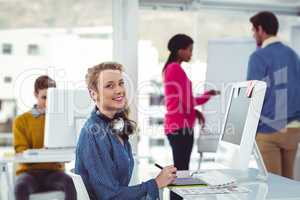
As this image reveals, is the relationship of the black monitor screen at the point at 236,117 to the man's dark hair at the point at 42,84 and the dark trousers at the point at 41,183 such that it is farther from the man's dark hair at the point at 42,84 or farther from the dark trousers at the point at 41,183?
the man's dark hair at the point at 42,84

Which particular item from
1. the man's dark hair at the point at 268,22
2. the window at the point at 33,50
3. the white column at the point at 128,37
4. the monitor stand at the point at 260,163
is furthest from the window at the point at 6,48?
the monitor stand at the point at 260,163

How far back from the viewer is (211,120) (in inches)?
185

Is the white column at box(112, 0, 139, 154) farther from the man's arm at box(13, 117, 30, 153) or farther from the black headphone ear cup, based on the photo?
the black headphone ear cup

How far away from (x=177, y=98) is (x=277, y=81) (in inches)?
40.1

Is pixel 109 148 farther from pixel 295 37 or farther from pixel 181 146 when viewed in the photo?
pixel 295 37

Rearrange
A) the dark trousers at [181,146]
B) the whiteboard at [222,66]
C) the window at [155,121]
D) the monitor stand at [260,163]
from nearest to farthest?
the monitor stand at [260,163] < the dark trousers at [181,146] < the whiteboard at [222,66] < the window at [155,121]

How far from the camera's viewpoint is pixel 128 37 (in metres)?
4.40

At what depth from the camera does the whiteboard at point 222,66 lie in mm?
4715

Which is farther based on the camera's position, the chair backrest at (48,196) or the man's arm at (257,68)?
the chair backrest at (48,196)

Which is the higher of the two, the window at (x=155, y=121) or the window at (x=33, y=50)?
the window at (x=33, y=50)

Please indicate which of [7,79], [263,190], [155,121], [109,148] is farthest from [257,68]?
[7,79]

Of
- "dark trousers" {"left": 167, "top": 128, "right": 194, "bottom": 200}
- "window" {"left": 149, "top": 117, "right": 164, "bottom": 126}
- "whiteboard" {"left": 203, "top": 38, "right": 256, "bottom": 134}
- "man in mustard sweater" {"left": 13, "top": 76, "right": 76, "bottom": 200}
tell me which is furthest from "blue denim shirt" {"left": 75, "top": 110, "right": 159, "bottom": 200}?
"window" {"left": 149, "top": 117, "right": 164, "bottom": 126}

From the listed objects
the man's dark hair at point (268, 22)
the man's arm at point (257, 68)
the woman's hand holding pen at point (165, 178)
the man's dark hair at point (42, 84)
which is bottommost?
the woman's hand holding pen at point (165, 178)

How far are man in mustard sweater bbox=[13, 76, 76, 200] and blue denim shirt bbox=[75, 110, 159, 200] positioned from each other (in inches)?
55.3
